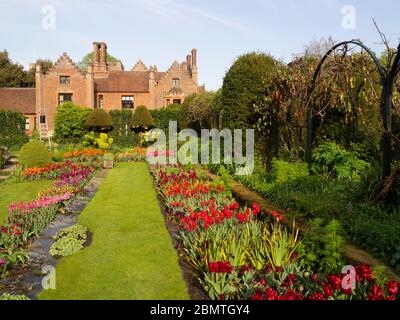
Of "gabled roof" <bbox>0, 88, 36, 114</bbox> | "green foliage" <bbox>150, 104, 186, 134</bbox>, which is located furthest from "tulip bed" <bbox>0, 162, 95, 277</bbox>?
"gabled roof" <bbox>0, 88, 36, 114</bbox>

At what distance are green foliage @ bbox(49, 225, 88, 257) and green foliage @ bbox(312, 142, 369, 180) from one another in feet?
18.3

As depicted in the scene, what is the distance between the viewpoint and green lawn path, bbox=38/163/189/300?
15.0 feet

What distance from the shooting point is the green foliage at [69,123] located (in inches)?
1231

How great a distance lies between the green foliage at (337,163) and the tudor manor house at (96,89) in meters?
30.7

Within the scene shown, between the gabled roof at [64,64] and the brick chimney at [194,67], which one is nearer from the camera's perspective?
the gabled roof at [64,64]

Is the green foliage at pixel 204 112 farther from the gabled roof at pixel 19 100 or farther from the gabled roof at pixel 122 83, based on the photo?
A: the gabled roof at pixel 19 100

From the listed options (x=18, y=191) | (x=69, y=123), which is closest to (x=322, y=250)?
(x=18, y=191)

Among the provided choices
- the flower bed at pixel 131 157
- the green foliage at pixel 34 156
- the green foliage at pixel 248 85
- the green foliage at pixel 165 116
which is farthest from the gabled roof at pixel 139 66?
the green foliage at pixel 248 85

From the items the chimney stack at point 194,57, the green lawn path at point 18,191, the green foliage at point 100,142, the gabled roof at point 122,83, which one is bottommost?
the green lawn path at point 18,191

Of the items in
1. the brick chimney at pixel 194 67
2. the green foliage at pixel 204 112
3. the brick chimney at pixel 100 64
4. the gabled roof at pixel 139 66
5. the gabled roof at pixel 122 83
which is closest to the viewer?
the green foliage at pixel 204 112

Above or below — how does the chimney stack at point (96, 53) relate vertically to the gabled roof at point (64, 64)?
above

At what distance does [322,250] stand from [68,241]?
4.09m

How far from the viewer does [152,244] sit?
20.5 feet
